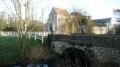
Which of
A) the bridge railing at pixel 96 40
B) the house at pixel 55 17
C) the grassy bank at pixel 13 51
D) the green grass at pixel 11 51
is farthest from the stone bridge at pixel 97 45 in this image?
the house at pixel 55 17

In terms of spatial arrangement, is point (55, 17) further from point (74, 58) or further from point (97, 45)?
point (97, 45)

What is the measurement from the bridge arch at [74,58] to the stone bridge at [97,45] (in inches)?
29.5

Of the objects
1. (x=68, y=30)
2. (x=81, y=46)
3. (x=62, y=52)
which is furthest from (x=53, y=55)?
(x=68, y=30)

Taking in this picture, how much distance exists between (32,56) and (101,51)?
26.8 feet

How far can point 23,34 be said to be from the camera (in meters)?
19.2

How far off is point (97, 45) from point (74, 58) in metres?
6.24

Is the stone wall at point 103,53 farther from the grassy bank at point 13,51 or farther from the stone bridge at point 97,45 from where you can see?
the grassy bank at point 13,51

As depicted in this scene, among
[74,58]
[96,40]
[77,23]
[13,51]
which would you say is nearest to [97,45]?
[96,40]

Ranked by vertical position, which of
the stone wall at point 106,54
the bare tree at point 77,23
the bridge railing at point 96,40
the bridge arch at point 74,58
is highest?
the bare tree at point 77,23

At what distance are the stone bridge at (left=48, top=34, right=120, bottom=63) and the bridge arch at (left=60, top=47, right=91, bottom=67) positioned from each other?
750 mm

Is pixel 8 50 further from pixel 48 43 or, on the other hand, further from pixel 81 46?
pixel 81 46

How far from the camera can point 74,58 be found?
802 inches

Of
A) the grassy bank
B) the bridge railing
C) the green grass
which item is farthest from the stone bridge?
the green grass

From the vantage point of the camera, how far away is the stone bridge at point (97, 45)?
42.6 ft
